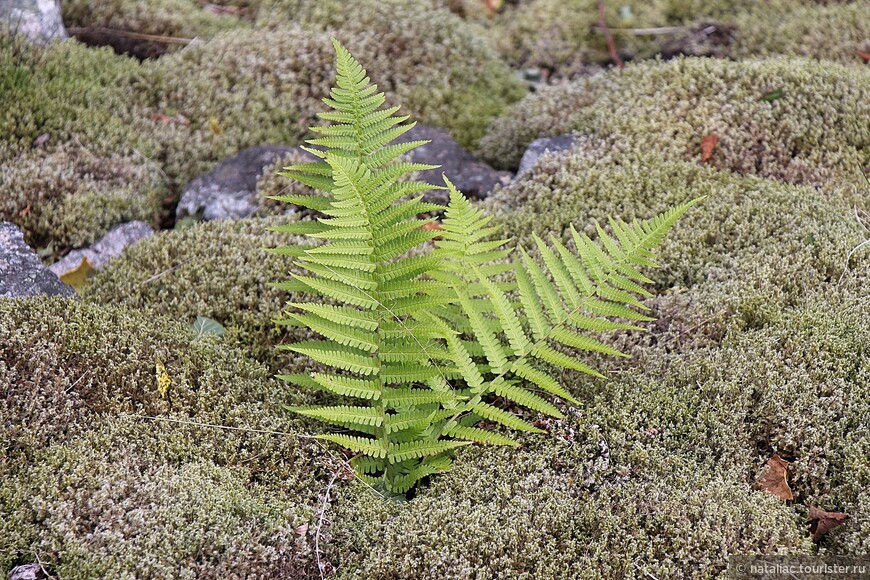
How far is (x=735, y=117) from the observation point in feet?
16.5

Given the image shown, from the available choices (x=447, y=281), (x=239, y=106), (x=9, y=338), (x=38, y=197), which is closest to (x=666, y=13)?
(x=239, y=106)

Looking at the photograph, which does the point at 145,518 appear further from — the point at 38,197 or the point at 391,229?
the point at 38,197

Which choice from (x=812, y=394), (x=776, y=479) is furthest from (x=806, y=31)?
(x=776, y=479)

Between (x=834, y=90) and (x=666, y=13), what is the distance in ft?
7.80

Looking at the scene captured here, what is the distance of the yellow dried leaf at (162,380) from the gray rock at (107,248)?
1.21 m

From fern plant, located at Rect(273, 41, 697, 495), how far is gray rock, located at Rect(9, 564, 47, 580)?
112 centimetres

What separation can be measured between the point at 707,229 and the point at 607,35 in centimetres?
321

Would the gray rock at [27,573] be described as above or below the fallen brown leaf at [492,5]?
below

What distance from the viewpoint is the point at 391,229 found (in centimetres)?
306

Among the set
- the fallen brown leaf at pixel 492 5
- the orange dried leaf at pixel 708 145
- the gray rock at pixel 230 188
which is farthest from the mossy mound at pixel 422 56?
the orange dried leaf at pixel 708 145

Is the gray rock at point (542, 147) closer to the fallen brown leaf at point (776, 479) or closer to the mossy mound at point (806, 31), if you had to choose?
the mossy mound at point (806, 31)

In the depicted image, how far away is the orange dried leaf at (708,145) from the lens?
482 cm

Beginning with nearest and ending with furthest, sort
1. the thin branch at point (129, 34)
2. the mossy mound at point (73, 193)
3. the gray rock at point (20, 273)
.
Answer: the gray rock at point (20, 273), the mossy mound at point (73, 193), the thin branch at point (129, 34)

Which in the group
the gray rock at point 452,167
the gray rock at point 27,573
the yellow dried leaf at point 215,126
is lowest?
the gray rock at point 27,573
